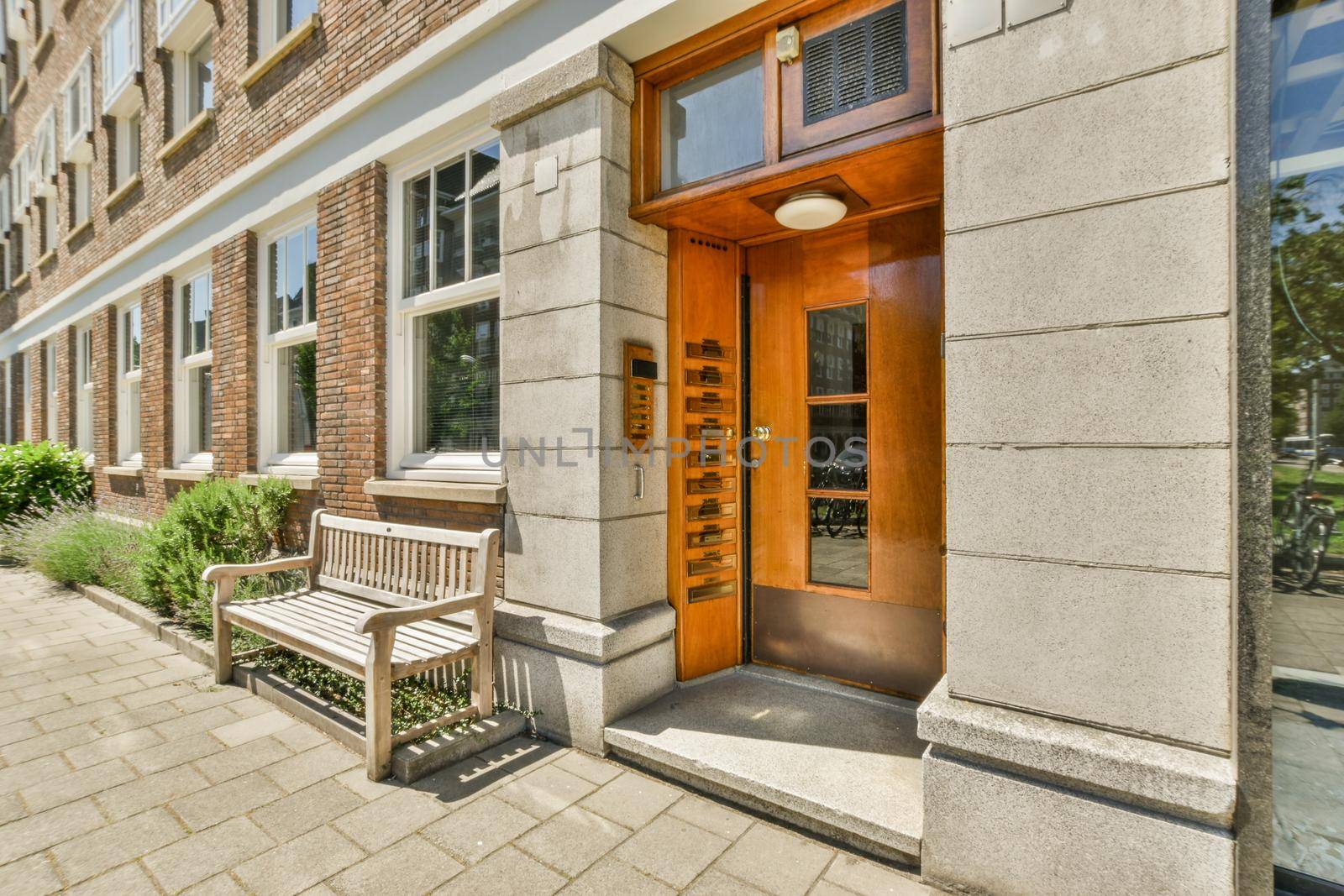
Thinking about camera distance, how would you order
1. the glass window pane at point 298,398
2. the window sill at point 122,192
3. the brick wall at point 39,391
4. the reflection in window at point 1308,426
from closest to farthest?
the reflection in window at point 1308,426
the glass window pane at point 298,398
the window sill at point 122,192
the brick wall at point 39,391

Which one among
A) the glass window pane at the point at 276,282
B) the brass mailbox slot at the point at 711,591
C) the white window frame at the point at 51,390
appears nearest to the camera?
the brass mailbox slot at the point at 711,591

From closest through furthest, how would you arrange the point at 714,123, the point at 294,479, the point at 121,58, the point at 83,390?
the point at 714,123 < the point at 294,479 < the point at 121,58 < the point at 83,390

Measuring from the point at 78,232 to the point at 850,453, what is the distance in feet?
Result: 42.1

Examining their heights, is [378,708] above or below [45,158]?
below

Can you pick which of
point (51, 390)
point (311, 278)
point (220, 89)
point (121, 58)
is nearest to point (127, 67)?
point (121, 58)

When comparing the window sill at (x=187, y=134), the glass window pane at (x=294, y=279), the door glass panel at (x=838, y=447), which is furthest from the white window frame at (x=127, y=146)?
the door glass panel at (x=838, y=447)

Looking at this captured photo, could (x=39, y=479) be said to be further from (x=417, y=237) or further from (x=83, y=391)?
(x=417, y=237)

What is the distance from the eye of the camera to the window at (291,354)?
5824 mm

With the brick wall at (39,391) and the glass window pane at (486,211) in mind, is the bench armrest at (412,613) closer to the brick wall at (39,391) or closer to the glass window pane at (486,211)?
the glass window pane at (486,211)

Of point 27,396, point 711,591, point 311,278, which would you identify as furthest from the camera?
point 27,396

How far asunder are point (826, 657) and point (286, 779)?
282 cm

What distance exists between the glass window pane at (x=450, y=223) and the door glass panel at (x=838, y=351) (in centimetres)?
247

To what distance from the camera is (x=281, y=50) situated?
18.7 ft

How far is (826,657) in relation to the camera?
371cm
